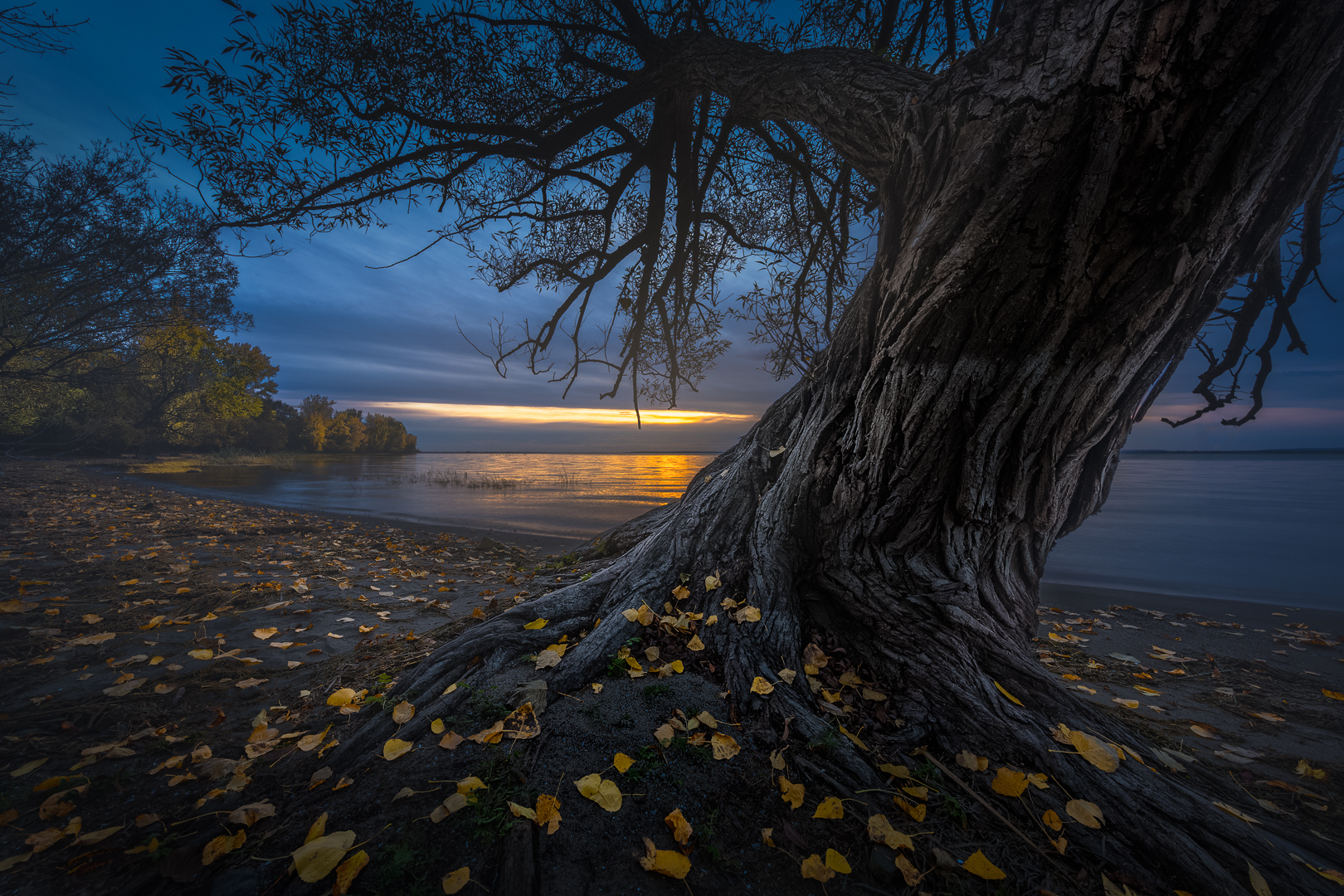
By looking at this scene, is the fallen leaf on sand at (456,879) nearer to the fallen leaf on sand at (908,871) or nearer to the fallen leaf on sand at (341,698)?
the fallen leaf on sand at (908,871)

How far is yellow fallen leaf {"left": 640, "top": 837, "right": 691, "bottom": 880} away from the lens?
60.1 inches

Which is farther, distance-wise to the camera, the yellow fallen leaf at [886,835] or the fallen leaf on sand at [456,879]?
the yellow fallen leaf at [886,835]

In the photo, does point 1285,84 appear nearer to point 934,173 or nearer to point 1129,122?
point 1129,122

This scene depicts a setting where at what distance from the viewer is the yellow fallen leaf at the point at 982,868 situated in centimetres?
150

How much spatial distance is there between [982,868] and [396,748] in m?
2.29

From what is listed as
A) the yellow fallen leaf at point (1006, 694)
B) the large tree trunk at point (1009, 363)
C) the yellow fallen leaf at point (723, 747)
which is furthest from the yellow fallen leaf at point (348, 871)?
the yellow fallen leaf at point (1006, 694)

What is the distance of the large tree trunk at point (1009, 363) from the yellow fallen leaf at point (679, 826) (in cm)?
69

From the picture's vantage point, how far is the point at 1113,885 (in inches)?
60.5

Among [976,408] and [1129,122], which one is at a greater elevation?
[1129,122]

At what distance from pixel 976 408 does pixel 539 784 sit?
253 cm

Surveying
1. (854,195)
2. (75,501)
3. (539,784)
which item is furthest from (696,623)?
(75,501)

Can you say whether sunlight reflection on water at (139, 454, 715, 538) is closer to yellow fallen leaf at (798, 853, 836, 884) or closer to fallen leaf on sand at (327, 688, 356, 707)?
fallen leaf on sand at (327, 688, 356, 707)

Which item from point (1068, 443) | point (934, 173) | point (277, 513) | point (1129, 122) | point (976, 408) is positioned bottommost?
point (277, 513)

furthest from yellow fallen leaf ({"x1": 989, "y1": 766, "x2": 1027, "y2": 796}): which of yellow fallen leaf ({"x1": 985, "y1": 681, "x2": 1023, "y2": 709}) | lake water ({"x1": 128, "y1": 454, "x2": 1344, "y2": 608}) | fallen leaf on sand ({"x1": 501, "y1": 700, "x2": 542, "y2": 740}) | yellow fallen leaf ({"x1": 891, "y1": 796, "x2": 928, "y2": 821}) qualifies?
lake water ({"x1": 128, "y1": 454, "x2": 1344, "y2": 608})
